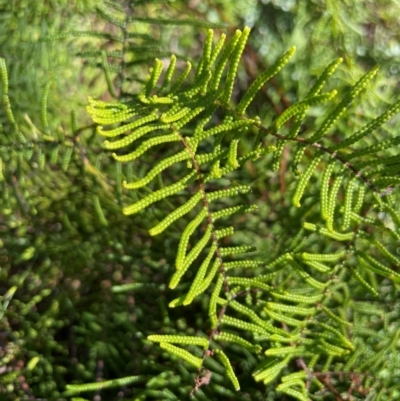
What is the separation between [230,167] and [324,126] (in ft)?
0.39

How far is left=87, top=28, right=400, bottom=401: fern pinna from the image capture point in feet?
2.05

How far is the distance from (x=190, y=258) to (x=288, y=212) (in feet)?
1.33

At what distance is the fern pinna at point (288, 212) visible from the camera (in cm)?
62

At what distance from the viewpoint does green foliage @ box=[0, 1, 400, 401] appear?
2.47ft

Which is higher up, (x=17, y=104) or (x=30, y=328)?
(x=17, y=104)

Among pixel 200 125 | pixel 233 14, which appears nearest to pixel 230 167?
pixel 200 125

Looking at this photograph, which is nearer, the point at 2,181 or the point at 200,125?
the point at 200,125

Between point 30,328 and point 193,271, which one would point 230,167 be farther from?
point 30,328

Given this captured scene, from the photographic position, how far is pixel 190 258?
662 millimetres

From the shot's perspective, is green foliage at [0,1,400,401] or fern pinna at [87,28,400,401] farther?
green foliage at [0,1,400,401]

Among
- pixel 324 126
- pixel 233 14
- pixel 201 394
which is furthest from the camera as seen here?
pixel 233 14

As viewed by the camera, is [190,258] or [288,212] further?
[288,212]

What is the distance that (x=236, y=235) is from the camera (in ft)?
3.42

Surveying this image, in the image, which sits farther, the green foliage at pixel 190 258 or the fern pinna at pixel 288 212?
the green foliage at pixel 190 258
